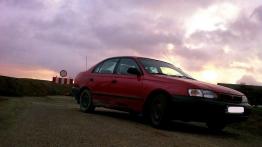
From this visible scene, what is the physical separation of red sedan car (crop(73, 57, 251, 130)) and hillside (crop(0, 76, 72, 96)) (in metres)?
9.62

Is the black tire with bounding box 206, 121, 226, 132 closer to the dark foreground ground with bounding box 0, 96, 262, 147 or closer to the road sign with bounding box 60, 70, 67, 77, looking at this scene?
the dark foreground ground with bounding box 0, 96, 262, 147

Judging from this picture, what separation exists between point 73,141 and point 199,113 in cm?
309

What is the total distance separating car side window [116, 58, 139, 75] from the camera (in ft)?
39.7

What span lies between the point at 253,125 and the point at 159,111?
3.59m

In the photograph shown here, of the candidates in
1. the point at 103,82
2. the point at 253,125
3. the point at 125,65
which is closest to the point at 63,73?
the point at 103,82

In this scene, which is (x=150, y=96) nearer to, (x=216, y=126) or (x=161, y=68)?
(x=161, y=68)

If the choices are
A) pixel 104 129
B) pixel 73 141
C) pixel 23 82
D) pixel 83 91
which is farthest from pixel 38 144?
pixel 23 82

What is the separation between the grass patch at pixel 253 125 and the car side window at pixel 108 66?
3.32 metres

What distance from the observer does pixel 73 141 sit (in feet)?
25.9

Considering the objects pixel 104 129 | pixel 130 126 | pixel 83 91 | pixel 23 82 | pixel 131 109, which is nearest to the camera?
pixel 104 129

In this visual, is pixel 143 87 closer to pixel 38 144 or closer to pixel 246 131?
pixel 246 131

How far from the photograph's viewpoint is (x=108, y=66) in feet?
43.0

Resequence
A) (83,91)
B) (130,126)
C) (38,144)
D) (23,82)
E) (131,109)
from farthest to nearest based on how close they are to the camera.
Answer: (23,82) < (83,91) < (131,109) < (130,126) < (38,144)

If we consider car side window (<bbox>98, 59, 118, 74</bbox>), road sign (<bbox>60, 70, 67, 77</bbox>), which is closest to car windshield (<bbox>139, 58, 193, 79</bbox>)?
car side window (<bbox>98, 59, 118, 74</bbox>)
